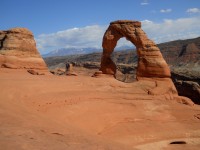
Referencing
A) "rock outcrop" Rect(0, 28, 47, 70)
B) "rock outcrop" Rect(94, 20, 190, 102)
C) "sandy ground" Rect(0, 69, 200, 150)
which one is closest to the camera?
"sandy ground" Rect(0, 69, 200, 150)

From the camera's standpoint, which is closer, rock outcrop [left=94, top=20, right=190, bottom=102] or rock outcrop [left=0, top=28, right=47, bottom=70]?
rock outcrop [left=94, top=20, right=190, bottom=102]

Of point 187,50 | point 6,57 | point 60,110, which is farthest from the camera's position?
point 187,50

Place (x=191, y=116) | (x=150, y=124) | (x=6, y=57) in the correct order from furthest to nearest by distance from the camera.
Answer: (x=6, y=57) < (x=191, y=116) < (x=150, y=124)

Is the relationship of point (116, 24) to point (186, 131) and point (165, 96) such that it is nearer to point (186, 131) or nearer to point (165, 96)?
point (165, 96)

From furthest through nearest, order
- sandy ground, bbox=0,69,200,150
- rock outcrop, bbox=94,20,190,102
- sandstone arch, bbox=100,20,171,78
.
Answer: sandstone arch, bbox=100,20,171,78 < rock outcrop, bbox=94,20,190,102 < sandy ground, bbox=0,69,200,150

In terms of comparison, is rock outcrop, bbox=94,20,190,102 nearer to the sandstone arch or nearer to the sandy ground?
the sandstone arch

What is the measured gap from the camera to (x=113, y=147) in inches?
286

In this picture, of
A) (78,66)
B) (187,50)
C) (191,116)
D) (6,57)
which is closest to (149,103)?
(191,116)

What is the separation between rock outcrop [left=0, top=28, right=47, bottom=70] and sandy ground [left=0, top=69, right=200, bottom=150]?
0.98 meters

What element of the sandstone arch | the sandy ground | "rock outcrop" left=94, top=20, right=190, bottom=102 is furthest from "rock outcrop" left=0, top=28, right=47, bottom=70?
"rock outcrop" left=94, top=20, right=190, bottom=102

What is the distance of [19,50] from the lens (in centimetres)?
1802

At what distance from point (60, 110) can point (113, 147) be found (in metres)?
4.83

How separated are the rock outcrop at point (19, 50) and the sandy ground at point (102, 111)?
98 centimetres

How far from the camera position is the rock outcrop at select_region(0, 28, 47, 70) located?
17.3 m
